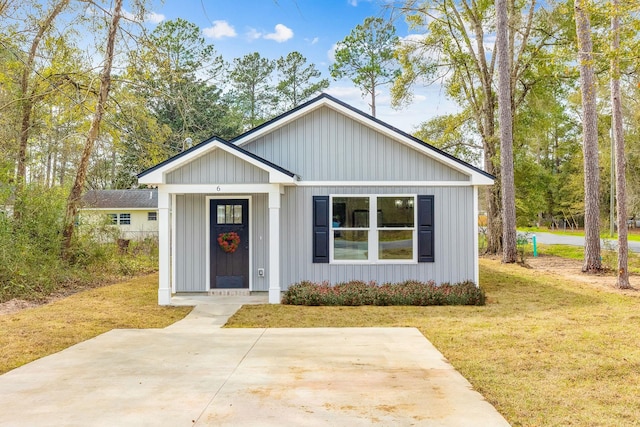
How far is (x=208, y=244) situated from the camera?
9.93 metres

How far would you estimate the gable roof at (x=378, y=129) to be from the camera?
956 centimetres

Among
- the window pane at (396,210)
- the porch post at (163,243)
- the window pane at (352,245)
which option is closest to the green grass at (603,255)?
the window pane at (396,210)

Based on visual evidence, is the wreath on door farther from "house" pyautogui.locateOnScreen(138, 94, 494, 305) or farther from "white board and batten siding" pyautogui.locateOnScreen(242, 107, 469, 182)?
"white board and batten siding" pyautogui.locateOnScreen(242, 107, 469, 182)

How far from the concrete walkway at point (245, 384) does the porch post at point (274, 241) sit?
261 cm

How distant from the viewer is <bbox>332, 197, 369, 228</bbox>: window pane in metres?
9.80

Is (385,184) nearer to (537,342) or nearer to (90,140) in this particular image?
(537,342)

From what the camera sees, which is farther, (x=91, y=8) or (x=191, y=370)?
(x=91, y=8)

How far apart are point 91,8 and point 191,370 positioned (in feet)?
28.8

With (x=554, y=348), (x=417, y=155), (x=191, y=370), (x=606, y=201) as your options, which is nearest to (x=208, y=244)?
(x=417, y=155)

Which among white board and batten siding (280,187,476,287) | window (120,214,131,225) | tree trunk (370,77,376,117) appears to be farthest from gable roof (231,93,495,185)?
tree trunk (370,77,376,117)

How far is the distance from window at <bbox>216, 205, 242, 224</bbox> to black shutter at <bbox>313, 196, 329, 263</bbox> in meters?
1.59

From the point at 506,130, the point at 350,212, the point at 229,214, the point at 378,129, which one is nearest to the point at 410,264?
the point at 350,212

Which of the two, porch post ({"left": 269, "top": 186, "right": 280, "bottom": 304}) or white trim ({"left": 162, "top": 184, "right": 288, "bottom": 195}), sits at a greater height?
white trim ({"left": 162, "top": 184, "right": 288, "bottom": 195})

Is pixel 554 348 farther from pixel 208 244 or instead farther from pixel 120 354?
pixel 208 244
